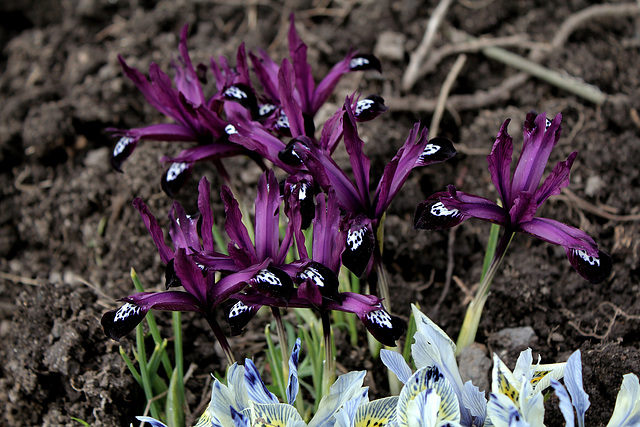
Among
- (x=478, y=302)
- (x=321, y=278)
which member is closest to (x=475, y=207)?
(x=478, y=302)

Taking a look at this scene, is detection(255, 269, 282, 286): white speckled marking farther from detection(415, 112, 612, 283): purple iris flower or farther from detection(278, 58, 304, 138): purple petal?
detection(278, 58, 304, 138): purple petal

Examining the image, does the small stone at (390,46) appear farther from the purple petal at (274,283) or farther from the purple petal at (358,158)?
the purple petal at (274,283)

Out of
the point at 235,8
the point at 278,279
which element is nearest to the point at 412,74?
the point at 235,8

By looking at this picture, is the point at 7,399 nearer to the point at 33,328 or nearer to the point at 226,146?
the point at 33,328

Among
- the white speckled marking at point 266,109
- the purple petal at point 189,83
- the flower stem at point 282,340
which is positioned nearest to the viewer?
the flower stem at point 282,340

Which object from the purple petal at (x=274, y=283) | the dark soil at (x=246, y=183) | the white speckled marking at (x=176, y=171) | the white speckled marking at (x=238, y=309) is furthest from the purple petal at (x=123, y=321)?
the white speckled marking at (x=176, y=171)

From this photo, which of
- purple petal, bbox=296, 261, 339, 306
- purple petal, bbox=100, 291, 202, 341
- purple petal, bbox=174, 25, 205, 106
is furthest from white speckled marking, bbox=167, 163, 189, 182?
purple petal, bbox=296, 261, 339, 306
